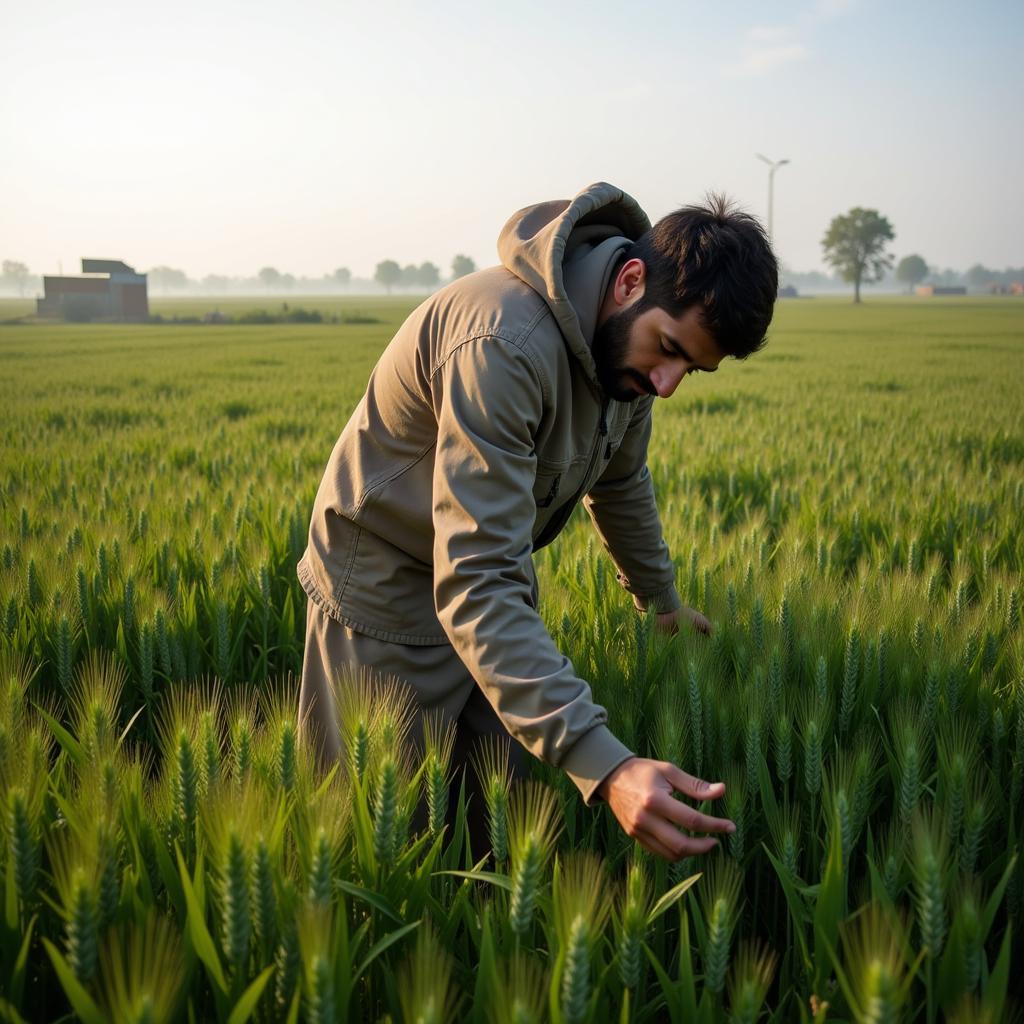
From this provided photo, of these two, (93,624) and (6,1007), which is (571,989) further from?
(93,624)

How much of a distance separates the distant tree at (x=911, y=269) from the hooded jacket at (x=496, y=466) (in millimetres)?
180109

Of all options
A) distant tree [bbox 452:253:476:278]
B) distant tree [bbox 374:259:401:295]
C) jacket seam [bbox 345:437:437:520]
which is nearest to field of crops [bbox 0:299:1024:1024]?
jacket seam [bbox 345:437:437:520]

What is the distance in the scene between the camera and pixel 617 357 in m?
1.75

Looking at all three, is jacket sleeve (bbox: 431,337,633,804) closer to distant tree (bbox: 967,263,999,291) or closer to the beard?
the beard

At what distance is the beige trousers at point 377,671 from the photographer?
2.02 m

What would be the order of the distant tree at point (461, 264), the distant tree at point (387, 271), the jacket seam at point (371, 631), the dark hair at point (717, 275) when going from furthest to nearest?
the distant tree at point (387, 271) < the distant tree at point (461, 264) < the jacket seam at point (371, 631) < the dark hair at point (717, 275)

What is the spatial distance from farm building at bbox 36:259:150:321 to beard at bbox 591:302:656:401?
54.4 m

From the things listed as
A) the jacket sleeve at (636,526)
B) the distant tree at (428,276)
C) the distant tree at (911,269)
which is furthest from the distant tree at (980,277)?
the jacket sleeve at (636,526)

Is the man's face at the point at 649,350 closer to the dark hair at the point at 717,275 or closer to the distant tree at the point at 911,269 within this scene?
the dark hair at the point at 717,275

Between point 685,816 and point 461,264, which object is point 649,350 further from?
point 461,264

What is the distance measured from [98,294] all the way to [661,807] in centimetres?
5915

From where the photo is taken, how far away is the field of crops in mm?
1061

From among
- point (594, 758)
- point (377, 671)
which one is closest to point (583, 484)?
point (377, 671)

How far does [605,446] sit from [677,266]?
0.51 metres
